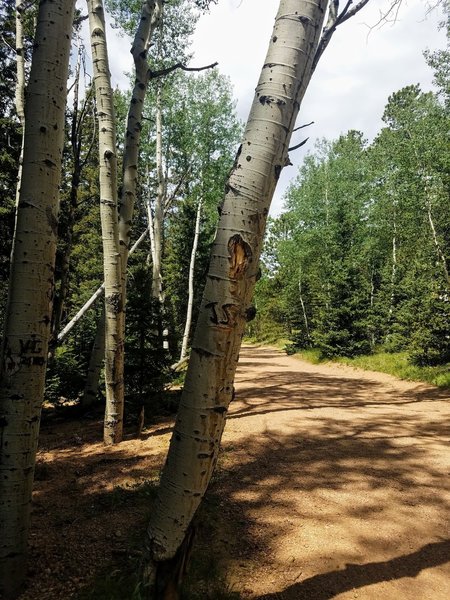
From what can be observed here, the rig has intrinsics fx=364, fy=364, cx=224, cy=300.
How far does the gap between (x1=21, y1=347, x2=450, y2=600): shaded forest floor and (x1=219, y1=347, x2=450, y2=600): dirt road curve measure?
0.5 inches

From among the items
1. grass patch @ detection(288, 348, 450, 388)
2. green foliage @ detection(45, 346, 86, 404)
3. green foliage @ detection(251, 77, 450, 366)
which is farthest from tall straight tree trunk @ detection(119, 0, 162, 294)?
green foliage @ detection(251, 77, 450, 366)

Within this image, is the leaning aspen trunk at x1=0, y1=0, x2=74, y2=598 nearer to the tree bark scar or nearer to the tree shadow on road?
the tree bark scar

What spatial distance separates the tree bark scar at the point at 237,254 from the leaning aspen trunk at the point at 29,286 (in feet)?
3.72

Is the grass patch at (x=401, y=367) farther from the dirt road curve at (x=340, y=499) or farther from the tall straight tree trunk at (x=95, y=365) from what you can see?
the tall straight tree trunk at (x=95, y=365)

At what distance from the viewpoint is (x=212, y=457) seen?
172cm

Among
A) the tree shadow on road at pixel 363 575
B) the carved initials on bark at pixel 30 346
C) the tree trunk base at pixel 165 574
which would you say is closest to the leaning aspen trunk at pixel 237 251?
the tree trunk base at pixel 165 574

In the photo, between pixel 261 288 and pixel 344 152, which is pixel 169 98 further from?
pixel 261 288

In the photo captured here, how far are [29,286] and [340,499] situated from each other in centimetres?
357

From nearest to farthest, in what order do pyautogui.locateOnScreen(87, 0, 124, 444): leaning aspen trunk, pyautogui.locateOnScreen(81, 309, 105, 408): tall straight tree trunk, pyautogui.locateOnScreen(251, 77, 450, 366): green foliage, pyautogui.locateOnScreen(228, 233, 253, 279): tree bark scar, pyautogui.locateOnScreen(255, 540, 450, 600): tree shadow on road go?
1. pyautogui.locateOnScreen(228, 233, 253, 279): tree bark scar
2. pyautogui.locateOnScreen(255, 540, 450, 600): tree shadow on road
3. pyautogui.locateOnScreen(87, 0, 124, 444): leaning aspen trunk
4. pyautogui.locateOnScreen(81, 309, 105, 408): tall straight tree trunk
5. pyautogui.locateOnScreen(251, 77, 450, 366): green foliage

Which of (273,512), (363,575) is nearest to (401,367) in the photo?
(273,512)

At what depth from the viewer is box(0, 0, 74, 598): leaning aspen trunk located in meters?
2.02

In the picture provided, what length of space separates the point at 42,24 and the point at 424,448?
6.32 m

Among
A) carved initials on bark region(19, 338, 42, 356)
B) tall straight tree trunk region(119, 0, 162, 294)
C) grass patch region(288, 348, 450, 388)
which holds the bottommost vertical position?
grass patch region(288, 348, 450, 388)

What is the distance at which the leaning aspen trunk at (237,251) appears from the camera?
1632 mm
